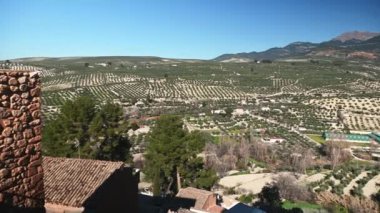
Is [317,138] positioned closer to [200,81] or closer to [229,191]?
[229,191]

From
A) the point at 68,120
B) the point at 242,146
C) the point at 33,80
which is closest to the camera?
the point at 33,80

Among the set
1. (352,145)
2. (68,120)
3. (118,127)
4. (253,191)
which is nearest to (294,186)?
(253,191)

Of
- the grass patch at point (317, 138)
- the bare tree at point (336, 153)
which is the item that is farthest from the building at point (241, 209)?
the grass patch at point (317, 138)

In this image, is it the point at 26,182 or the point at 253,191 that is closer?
the point at 26,182

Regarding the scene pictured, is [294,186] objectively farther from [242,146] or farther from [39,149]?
[39,149]

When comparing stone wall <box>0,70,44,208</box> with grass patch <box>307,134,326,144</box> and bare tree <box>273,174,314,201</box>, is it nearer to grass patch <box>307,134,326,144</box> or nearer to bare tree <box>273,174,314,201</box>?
bare tree <box>273,174,314,201</box>

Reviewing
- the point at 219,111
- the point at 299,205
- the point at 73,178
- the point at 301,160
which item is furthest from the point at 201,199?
the point at 219,111

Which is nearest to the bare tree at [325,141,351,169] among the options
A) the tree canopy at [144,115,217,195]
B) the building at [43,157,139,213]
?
the tree canopy at [144,115,217,195]
